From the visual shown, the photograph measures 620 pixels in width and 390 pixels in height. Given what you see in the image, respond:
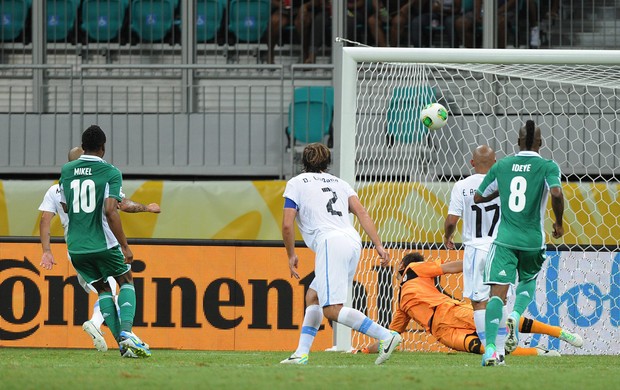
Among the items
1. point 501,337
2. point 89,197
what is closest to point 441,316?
point 501,337

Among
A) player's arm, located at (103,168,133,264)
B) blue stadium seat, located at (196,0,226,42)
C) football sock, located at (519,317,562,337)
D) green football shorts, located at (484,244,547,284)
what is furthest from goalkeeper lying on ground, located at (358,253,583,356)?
blue stadium seat, located at (196,0,226,42)

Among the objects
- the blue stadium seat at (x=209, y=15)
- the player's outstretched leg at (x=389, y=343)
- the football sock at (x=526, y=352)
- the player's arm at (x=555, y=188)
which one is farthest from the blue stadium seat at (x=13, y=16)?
the player's arm at (x=555, y=188)

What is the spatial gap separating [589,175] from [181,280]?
16.4ft

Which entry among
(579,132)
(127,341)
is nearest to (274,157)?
(579,132)

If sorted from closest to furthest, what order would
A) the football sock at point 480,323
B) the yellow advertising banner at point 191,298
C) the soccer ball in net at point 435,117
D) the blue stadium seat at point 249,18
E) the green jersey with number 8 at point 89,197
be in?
1. the green jersey with number 8 at point 89,197
2. the football sock at point 480,323
3. the soccer ball in net at point 435,117
4. the yellow advertising banner at point 191,298
5. the blue stadium seat at point 249,18

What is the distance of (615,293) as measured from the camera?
12.1 meters

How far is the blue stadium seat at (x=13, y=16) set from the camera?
16906 millimetres

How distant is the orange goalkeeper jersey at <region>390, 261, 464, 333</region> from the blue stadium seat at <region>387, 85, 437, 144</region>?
2305 mm

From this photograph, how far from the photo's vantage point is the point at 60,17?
55.5 feet

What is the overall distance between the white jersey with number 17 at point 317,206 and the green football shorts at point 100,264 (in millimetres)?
1560

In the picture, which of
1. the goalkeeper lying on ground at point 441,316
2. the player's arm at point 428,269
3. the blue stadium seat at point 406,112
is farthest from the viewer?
the blue stadium seat at point 406,112

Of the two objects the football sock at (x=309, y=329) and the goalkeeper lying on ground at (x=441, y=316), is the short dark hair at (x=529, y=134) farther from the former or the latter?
the goalkeeper lying on ground at (x=441, y=316)

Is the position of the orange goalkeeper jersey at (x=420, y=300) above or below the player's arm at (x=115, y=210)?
below

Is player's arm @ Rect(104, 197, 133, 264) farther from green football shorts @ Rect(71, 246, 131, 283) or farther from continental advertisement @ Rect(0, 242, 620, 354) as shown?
continental advertisement @ Rect(0, 242, 620, 354)
